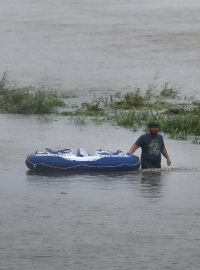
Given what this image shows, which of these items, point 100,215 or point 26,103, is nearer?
point 100,215

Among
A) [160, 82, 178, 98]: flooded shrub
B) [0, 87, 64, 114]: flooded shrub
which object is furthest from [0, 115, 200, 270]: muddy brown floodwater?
[160, 82, 178, 98]: flooded shrub

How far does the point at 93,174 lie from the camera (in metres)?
25.1

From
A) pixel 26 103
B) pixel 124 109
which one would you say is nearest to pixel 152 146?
pixel 124 109

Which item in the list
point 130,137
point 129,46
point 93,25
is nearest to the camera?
point 130,137

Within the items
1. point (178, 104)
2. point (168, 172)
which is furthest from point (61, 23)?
point (168, 172)

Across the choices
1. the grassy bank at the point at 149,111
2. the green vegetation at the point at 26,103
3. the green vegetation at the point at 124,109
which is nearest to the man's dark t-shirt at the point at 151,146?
the grassy bank at the point at 149,111

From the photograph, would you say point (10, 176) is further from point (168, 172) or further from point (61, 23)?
point (61, 23)

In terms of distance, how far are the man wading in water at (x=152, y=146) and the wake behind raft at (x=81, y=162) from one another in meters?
0.27

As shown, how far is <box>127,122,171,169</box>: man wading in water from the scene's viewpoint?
24438 mm

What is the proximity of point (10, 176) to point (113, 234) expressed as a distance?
5.30 metres

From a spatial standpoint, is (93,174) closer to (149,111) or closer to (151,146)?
(151,146)

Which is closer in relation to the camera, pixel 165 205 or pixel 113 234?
pixel 113 234

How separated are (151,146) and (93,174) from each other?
57.4 inches

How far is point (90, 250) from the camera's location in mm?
19375
